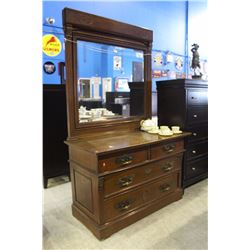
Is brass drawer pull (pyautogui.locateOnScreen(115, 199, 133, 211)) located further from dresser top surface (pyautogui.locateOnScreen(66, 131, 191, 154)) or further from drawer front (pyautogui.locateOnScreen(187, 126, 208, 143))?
drawer front (pyautogui.locateOnScreen(187, 126, 208, 143))

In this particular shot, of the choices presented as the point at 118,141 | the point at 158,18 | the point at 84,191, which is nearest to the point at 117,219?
the point at 84,191

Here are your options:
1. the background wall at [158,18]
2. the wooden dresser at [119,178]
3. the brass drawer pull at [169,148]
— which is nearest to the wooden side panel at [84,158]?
the wooden dresser at [119,178]

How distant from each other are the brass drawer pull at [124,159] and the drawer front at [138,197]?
30 cm

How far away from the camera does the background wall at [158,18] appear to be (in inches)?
131

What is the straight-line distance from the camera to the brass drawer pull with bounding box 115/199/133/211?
1947 mm

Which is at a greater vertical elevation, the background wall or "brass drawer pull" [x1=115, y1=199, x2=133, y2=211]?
the background wall

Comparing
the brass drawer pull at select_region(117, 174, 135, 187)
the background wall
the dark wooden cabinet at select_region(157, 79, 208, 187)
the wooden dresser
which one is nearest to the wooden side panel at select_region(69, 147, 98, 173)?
the wooden dresser

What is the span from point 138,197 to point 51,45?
2.54 meters

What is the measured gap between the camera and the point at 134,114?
8.61 feet

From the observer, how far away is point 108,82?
2.44 m

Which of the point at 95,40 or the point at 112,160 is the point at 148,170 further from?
the point at 95,40

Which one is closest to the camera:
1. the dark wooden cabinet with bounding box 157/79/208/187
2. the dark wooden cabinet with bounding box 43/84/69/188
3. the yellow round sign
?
the dark wooden cabinet with bounding box 157/79/208/187

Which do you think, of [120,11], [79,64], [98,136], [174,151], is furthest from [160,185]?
[120,11]

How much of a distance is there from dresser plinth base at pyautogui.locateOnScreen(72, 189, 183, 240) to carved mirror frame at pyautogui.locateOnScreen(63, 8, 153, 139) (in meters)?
0.78
